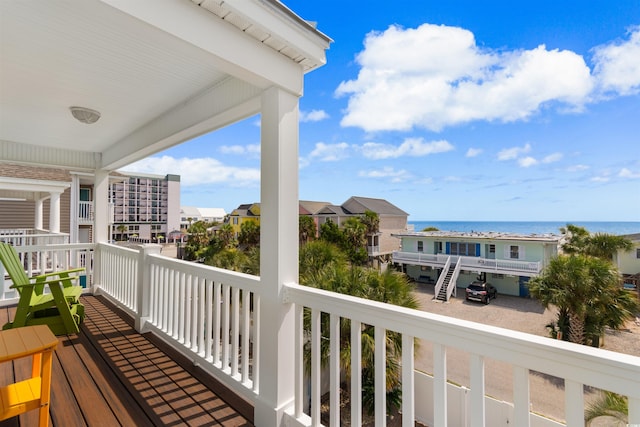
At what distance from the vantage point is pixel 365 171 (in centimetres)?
7988

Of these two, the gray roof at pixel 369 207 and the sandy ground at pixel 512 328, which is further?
the gray roof at pixel 369 207

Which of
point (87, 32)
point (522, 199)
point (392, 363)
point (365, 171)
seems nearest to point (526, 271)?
point (392, 363)

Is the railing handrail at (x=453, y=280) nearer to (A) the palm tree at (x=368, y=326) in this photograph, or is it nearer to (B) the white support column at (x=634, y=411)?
(A) the palm tree at (x=368, y=326)

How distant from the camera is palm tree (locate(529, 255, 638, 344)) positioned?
965cm

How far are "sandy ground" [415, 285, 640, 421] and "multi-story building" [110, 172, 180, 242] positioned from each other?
46484mm

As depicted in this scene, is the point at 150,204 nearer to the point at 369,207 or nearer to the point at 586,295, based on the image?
the point at 369,207

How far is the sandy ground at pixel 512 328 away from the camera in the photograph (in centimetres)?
962

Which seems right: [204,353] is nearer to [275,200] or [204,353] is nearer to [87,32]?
[275,200]

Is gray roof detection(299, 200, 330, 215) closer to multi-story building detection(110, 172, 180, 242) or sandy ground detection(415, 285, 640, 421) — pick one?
sandy ground detection(415, 285, 640, 421)

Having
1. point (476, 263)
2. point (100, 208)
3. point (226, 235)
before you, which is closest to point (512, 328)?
point (476, 263)

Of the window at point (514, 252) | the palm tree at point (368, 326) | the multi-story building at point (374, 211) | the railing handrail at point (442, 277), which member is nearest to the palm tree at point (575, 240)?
the window at point (514, 252)

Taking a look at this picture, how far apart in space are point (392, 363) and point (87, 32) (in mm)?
5867

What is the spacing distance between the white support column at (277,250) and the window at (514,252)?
21661 millimetres

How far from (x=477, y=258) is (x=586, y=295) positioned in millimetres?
11219
